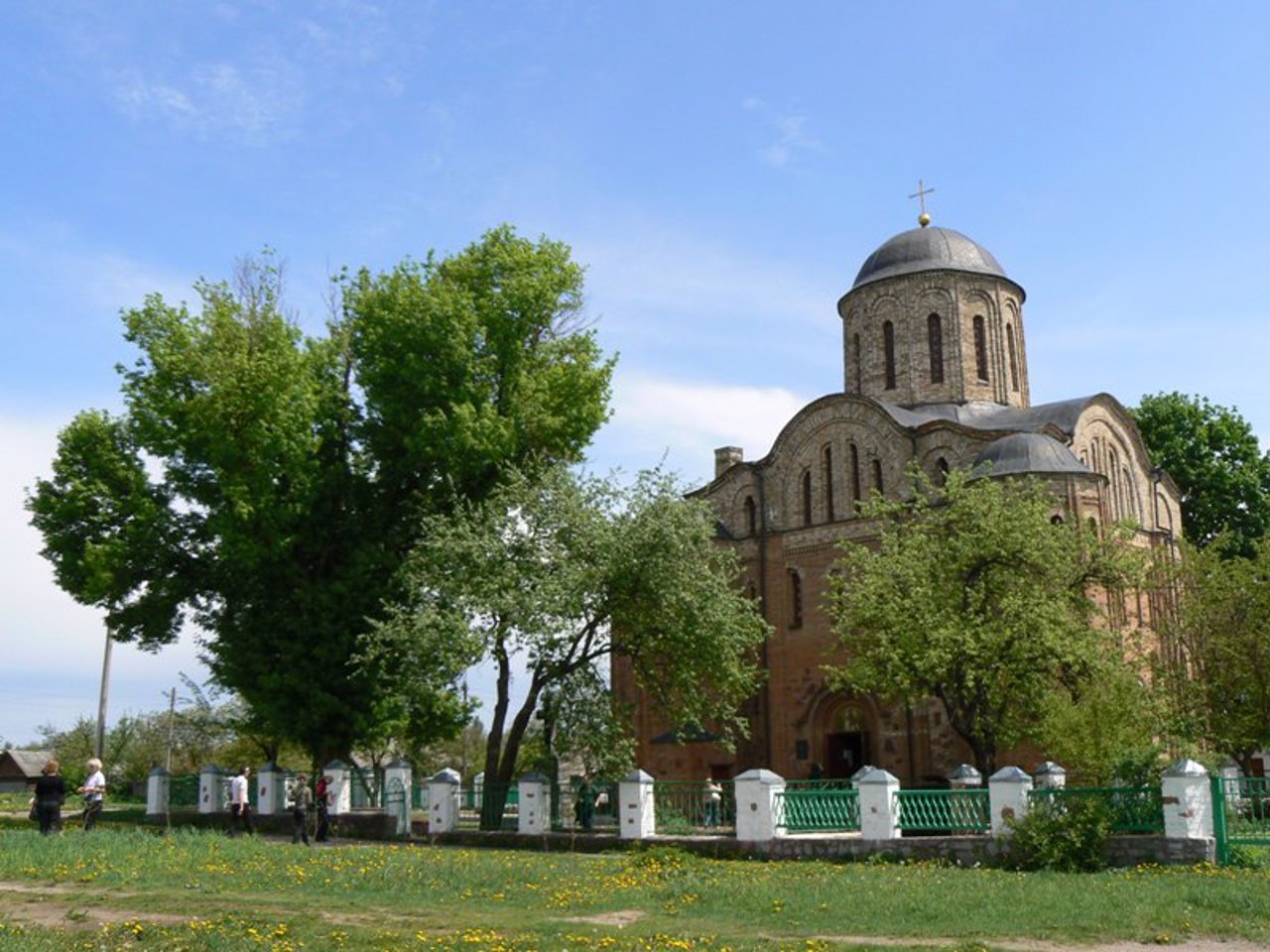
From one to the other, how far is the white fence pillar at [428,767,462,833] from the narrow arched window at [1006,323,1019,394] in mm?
19552

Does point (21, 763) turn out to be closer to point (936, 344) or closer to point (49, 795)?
point (49, 795)

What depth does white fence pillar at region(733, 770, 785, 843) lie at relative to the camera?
1808 centimetres

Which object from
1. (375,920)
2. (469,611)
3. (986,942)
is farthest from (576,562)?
(986,942)

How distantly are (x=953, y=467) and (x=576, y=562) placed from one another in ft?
36.4

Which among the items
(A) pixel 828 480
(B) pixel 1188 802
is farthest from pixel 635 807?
(A) pixel 828 480

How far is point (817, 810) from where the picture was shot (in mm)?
18406

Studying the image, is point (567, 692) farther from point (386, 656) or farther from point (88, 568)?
point (88, 568)

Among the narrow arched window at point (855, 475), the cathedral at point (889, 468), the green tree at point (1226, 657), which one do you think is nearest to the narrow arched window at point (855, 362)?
A: the cathedral at point (889, 468)

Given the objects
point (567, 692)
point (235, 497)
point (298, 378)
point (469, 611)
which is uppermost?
point (298, 378)

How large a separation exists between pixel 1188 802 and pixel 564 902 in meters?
7.90

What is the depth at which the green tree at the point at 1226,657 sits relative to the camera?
24.5 meters

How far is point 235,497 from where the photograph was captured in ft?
76.1

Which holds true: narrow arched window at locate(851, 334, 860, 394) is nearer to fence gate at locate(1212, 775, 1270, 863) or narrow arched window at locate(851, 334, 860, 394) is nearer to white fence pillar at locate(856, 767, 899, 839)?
white fence pillar at locate(856, 767, 899, 839)

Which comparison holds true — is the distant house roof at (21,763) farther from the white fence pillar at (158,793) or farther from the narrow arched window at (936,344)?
the narrow arched window at (936,344)
